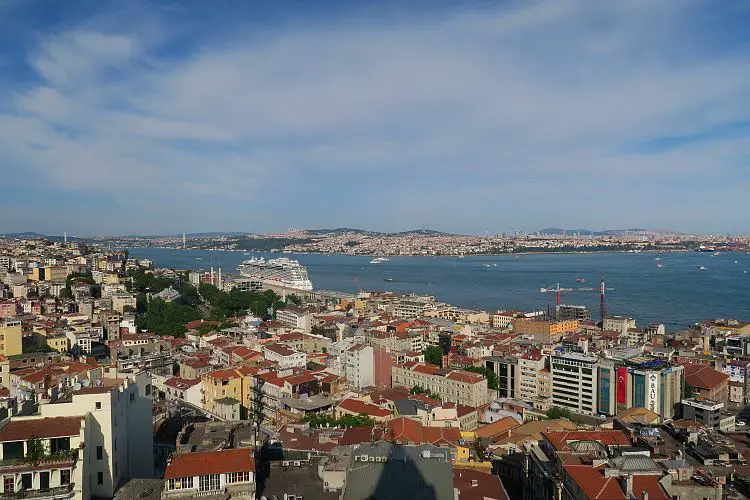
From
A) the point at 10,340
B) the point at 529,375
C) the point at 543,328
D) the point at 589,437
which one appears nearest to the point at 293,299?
the point at 543,328

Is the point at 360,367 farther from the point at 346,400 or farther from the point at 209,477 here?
the point at 209,477

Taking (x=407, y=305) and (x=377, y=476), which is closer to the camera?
(x=377, y=476)

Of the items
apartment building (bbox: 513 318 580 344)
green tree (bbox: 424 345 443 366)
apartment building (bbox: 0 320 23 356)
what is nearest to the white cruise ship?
apartment building (bbox: 513 318 580 344)

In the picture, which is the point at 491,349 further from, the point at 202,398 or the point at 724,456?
the point at 724,456

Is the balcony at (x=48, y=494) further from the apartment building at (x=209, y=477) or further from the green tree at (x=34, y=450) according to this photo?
the apartment building at (x=209, y=477)

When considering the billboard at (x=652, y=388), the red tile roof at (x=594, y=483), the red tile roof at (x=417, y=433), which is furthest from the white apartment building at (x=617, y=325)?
the red tile roof at (x=594, y=483)

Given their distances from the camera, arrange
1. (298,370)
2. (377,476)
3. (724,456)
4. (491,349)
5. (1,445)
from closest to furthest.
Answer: (1,445)
(377,476)
(724,456)
(298,370)
(491,349)

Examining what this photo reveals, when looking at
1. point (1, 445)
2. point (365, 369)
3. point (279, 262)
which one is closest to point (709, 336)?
point (365, 369)
